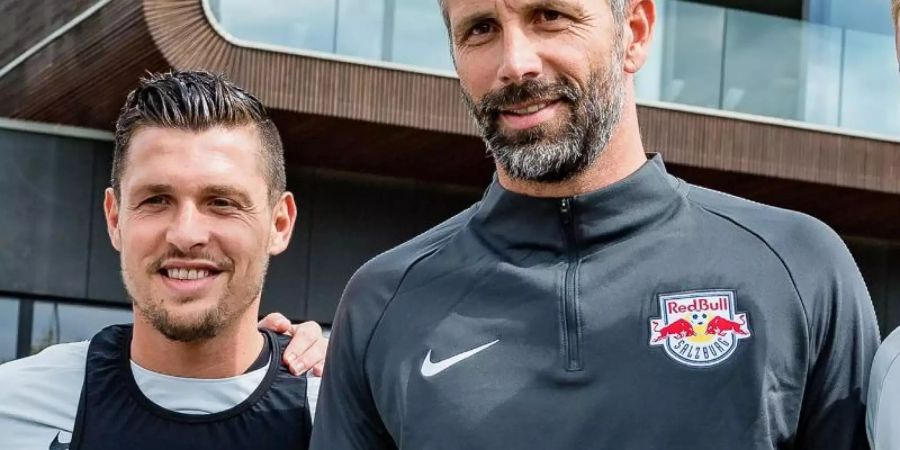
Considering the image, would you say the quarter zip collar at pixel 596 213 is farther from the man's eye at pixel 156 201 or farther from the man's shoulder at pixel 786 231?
the man's eye at pixel 156 201

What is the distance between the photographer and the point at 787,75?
12688mm

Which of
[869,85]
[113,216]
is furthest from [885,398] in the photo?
[869,85]

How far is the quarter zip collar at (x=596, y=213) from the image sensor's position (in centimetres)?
300

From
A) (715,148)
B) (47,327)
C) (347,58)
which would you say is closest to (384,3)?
(347,58)

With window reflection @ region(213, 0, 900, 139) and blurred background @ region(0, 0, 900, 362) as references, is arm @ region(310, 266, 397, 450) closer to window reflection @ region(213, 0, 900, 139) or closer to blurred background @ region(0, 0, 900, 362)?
blurred background @ region(0, 0, 900, 362)

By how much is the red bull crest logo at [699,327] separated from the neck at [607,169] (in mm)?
297

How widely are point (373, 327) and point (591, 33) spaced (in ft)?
2.46

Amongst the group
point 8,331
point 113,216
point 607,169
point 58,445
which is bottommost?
point 8,331

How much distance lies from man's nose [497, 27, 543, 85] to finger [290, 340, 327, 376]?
1.28 meters

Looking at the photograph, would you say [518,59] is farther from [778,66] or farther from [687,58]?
[778,66]

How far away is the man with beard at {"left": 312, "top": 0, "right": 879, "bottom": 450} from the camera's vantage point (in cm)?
281

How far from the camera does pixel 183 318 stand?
368cm

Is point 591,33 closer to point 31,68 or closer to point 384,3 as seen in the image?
point 384,3

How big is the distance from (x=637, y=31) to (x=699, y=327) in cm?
63
